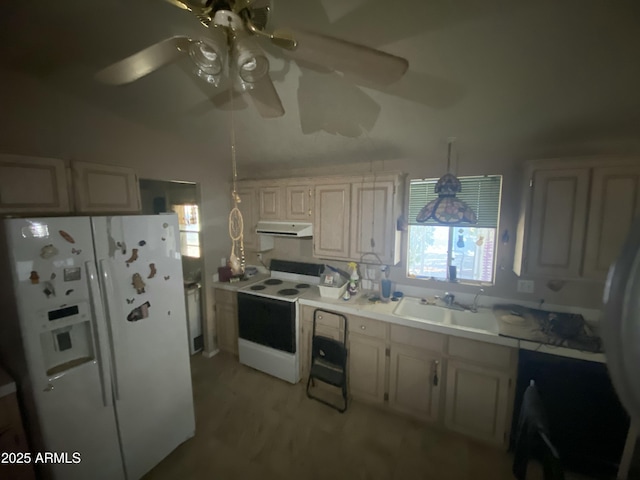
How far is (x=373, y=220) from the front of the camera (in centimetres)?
249

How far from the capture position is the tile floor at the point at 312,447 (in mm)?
1805

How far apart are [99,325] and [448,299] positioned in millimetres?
2699

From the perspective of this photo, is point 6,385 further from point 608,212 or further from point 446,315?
point 608,212

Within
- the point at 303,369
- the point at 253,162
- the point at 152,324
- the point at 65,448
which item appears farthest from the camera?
the point at 253,162

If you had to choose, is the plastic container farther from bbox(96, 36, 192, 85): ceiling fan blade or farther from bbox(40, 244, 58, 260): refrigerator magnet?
bbox(96, 36, 192, 85): ceiling fan blade

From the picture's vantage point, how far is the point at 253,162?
3152 mm

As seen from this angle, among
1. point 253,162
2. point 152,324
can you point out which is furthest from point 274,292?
point 253,162

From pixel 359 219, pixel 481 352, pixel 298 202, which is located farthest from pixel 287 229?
pixel 481 352

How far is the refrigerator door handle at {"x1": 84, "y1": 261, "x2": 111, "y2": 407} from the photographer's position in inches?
59.2

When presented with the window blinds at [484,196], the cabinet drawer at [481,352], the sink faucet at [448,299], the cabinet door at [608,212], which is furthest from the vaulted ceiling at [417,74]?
the cabinet drawer at [481,352]

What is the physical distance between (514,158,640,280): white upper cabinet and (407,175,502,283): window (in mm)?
339

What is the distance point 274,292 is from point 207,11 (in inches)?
92.7

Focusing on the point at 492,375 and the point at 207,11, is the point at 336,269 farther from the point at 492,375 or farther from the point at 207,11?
the point at 207,11

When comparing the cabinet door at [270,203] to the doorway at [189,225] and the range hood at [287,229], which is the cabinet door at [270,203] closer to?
the range hood at [287,229]
